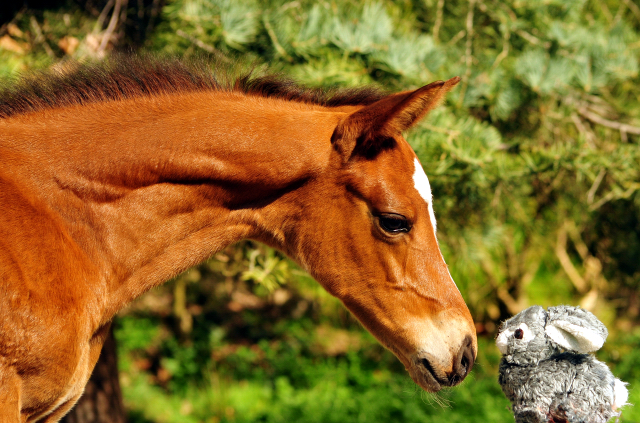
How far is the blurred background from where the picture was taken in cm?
295

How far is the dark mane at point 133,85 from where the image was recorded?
7.01 feet

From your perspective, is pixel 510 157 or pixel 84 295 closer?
pixel 84 295

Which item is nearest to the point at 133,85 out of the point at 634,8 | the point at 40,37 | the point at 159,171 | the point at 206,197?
the point at 159,171

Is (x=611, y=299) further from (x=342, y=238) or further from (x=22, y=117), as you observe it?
(x=22, y=117)

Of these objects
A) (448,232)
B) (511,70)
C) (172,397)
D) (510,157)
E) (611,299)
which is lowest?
(611,299)

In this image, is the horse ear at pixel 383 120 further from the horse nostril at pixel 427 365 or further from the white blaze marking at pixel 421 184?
the horse nostril at pixel 427 365

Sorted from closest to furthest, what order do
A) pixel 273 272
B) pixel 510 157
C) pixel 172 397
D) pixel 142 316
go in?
1. pixel 273 272
2. pixel 510 157
3. pixel 172 397
4. pixel 142 316

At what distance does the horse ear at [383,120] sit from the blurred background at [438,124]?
2.47 ft

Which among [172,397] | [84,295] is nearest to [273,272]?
[84,295]

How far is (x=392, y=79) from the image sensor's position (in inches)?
119

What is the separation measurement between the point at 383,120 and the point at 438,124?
1.08 meters

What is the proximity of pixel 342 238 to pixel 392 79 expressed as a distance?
1.29 meters

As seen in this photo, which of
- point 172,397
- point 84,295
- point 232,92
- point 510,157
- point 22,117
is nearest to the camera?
point 84,295

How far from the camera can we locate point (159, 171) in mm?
2035
